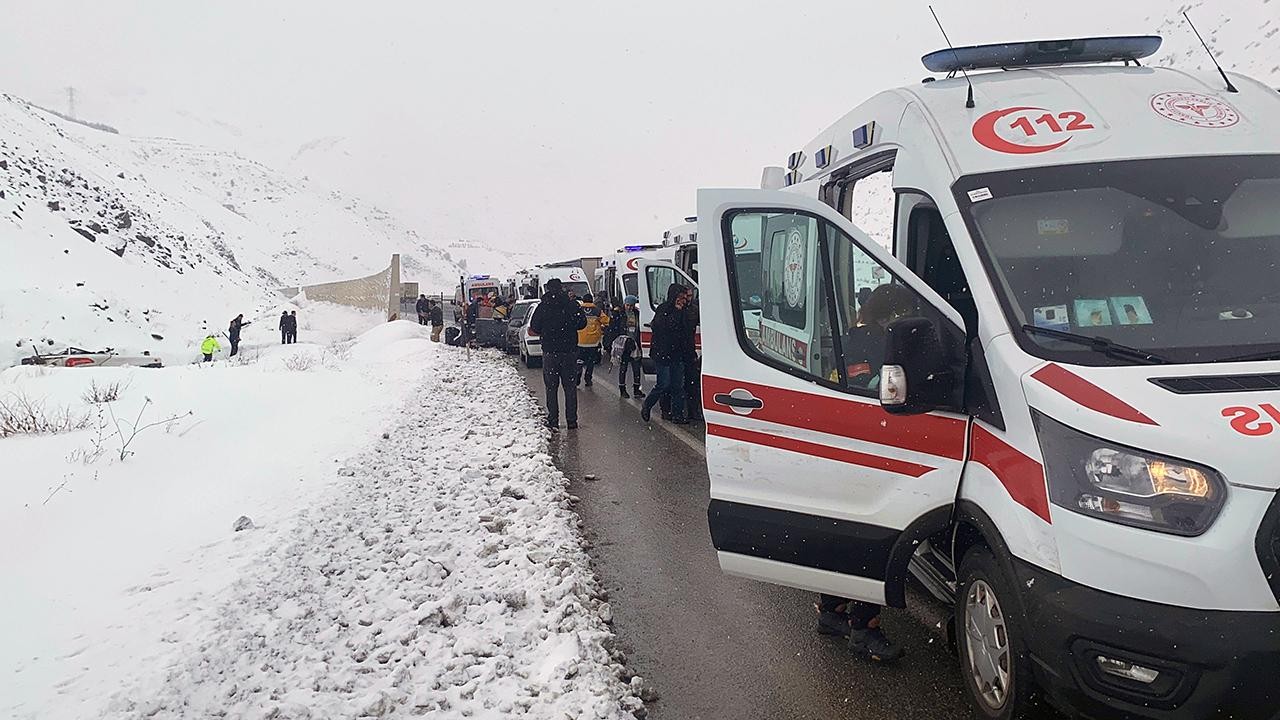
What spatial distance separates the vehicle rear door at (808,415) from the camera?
366 centimetres

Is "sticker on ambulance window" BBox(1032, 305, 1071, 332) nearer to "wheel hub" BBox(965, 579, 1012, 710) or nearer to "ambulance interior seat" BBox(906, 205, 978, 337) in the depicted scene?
"ambulance interior seat" BBox(906, 205, 978, 337)

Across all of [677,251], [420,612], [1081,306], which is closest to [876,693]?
[1081,306]

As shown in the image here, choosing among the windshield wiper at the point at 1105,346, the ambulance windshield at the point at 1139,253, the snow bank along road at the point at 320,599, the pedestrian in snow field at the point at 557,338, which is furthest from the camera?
the pedestrian in snow field at the point at 557,338

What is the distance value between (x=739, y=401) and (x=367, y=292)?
2192 inches

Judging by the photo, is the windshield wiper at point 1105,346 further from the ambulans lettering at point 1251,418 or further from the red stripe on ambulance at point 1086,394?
the ambulans lettering at point 1251,418

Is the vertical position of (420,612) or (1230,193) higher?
(1230,193)

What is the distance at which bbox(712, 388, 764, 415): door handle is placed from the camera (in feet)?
13.5

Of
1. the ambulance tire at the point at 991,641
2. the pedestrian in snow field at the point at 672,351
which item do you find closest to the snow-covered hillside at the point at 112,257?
the pedestrian in snow field at the point at 672,351

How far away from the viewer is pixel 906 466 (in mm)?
3656

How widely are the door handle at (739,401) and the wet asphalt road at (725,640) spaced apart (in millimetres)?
1321

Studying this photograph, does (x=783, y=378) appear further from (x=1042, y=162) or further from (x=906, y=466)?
(x=1042, y=162)

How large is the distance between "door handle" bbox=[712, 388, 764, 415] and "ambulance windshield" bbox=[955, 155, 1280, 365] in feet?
3.99

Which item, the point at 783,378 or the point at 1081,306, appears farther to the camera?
the point at 783,378

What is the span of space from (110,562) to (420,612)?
2172 mm
